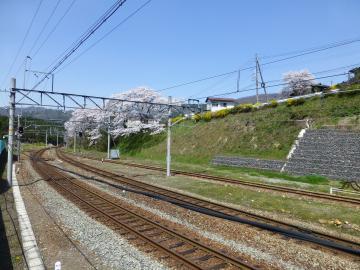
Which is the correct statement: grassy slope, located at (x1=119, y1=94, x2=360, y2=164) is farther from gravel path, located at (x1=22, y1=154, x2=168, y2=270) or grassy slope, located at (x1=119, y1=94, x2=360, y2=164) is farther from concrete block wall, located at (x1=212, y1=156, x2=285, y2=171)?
gravel path, located at (x1=22, y1=154, x2=168, y2=270)

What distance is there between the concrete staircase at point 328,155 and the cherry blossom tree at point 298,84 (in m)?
35.7

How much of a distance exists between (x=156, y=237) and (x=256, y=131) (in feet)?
94.1

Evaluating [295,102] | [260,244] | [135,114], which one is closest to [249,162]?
[295,102]

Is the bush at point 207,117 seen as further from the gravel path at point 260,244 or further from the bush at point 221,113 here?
the gravel path at point 260,244

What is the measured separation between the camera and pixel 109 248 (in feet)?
33.6

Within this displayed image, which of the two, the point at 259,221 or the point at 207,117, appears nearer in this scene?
the point at 259,221

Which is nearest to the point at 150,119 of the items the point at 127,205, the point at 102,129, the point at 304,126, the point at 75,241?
the point at 102,129

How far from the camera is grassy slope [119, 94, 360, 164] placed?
3216 cm

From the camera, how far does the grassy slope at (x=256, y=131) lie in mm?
32156

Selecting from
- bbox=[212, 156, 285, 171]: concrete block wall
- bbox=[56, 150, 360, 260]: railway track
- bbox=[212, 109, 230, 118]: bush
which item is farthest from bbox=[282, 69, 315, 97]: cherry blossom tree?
bbox=[56, 150, 360, 260]: railway track

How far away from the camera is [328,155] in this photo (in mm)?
26203

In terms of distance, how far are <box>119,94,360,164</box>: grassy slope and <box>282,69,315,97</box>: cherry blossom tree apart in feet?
79.0

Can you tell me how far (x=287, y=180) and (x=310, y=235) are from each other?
13830 mm

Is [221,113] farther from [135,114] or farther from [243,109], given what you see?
[135,114]
